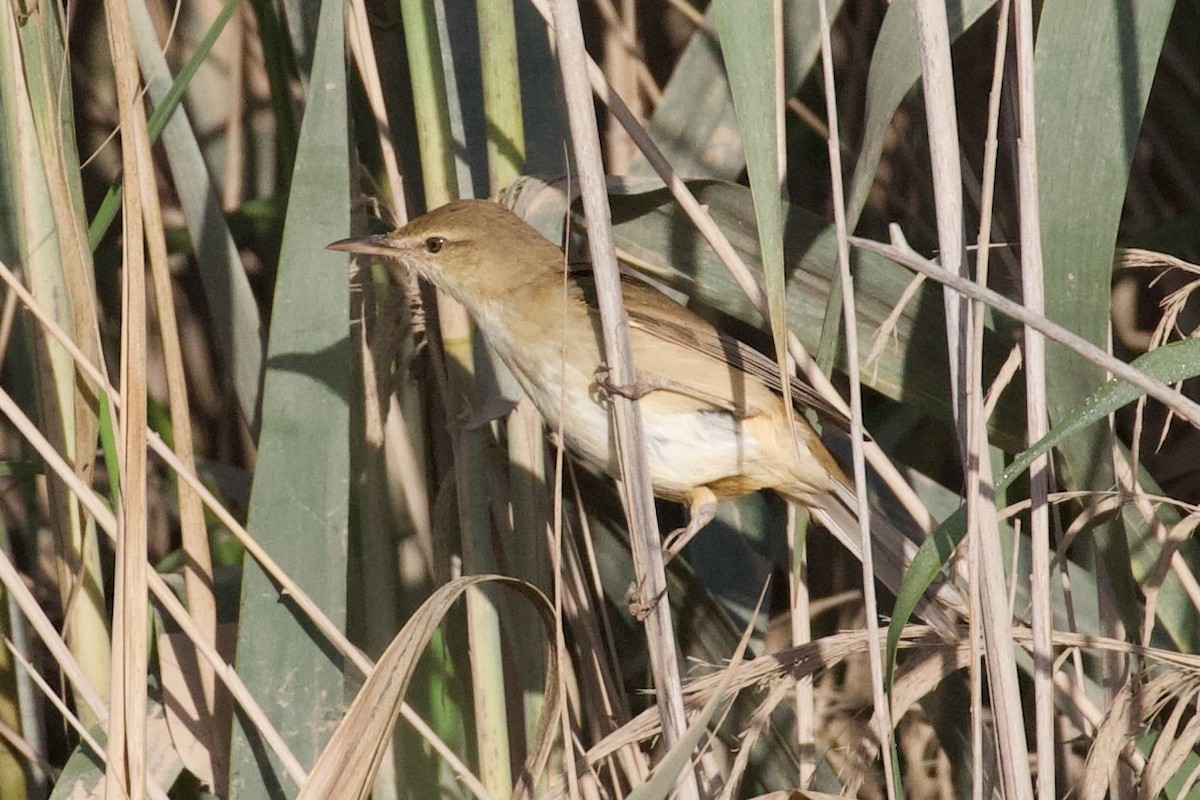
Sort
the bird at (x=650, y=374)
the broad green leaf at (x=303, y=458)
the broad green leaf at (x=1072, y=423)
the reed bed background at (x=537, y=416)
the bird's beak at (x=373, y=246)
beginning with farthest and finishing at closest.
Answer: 1. the bird at (x=650, y=374)
2. the bird's beak at (x=373, y=246)
3. the broad green leaf at (x=303, y=458)
4. the reed bed background at (x=537, y=416)
5. the broad green leaf at (x=1072, y=423)

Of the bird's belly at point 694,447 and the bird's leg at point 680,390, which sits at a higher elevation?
the bird's leg at point 680,390

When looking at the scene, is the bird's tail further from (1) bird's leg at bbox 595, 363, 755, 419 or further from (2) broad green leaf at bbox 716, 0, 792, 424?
(2) broad green leaf at bbox 716, 0, 792, 424

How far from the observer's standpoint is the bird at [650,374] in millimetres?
1965

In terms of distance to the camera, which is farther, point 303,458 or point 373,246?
point 373,246

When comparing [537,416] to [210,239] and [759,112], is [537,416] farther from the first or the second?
[759,112]

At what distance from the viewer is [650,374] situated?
2.12 meters

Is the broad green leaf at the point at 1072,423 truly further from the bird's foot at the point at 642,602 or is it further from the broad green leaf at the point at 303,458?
the broad green leaf at the point at 303,458

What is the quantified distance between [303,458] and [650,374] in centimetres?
64

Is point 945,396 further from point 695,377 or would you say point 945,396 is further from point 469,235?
point 469,235

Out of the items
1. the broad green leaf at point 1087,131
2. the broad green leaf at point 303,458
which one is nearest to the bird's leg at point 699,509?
the broad green leaf at point 303,458

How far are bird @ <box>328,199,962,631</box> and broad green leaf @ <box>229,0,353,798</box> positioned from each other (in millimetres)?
181

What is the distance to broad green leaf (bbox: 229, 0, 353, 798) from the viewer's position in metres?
1.71

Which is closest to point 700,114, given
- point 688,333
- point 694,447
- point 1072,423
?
point 688,333

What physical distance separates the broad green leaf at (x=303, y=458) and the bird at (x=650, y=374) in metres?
0.18
